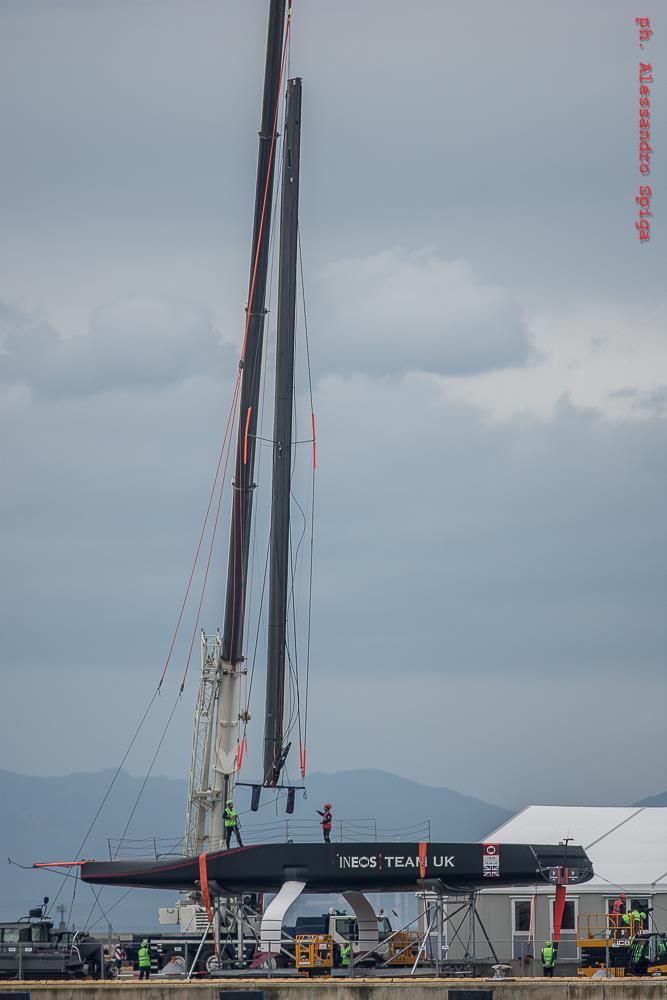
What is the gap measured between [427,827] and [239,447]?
13.4 m

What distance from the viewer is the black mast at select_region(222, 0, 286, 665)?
46938mm

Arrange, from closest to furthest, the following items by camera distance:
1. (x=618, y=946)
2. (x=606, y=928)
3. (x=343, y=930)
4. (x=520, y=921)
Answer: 1. (x=618, y=946)
2. (x=606, y=928)
3. (x=343, y=930)
4. (x=520, y=921)

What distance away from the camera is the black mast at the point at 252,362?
1848 inches

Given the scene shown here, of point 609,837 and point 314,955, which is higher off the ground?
point 609,837

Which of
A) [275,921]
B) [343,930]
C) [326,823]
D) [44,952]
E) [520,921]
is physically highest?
[326,823]

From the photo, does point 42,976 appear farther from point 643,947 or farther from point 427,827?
point 643,947

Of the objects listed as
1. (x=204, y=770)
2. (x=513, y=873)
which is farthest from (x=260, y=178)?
(x=513, y=873)

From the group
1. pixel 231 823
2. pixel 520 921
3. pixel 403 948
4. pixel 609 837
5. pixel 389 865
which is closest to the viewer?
pixel 389 865

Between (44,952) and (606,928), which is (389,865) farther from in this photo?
(44,952)

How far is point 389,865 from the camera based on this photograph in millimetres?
40594

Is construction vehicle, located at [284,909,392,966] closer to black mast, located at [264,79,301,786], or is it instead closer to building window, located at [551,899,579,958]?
black mast, located at [264,79,301,786]

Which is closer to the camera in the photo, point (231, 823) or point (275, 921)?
point (275, 921)

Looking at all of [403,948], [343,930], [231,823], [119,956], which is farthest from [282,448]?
[119,956]

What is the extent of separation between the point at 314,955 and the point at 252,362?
709 inches
